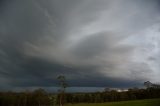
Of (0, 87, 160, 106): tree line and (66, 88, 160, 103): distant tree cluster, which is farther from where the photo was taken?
(66, 88, 160, 103): distant tree cluster

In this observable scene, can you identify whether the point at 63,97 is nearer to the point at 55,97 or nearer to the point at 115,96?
the point at 55,97

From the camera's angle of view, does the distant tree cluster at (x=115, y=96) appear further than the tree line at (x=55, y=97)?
Yes

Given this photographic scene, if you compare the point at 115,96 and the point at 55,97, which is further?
the point at 115,96

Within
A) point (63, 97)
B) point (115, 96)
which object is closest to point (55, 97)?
point (63, 97)

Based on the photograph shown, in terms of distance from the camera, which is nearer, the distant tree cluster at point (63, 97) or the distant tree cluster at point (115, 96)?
the distant tree cluster at point (63, 97)

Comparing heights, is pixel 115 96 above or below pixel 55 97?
above

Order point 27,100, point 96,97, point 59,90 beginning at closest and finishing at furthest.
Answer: point 59,90 < point 27,100 < point 96,97

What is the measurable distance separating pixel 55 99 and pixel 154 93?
6396 cm

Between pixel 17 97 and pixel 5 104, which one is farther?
pixel 17 97

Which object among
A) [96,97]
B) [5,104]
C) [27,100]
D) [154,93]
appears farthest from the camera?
[96,97]

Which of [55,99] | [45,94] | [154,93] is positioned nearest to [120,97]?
[154,93]

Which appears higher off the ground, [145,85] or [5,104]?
[145,85]

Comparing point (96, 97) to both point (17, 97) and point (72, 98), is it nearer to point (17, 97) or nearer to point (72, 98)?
point (72, 98)

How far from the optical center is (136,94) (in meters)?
140
